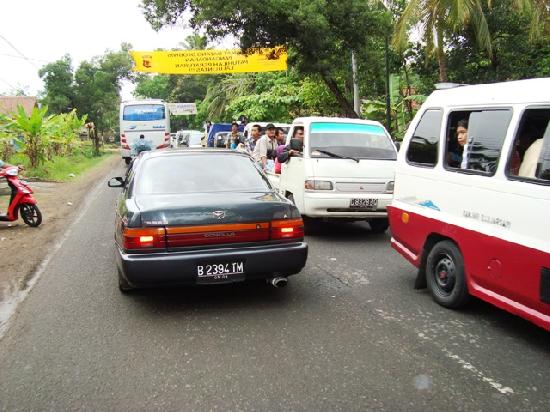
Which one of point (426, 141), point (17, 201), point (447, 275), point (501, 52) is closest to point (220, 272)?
point (447, 275)

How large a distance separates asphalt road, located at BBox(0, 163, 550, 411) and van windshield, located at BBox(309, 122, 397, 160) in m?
2.74

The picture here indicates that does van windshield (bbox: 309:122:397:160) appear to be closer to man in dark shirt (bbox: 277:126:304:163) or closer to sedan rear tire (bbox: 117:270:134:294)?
man in dark shirt (bbox: 277:126:304:163)

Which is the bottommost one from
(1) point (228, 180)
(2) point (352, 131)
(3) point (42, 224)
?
(3) point (42, 224)

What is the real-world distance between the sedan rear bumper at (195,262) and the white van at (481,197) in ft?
4.43

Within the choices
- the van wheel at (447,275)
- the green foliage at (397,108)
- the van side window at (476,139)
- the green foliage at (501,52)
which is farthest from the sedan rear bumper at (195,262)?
the green foliage at (397,108)

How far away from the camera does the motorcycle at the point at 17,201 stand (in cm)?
952

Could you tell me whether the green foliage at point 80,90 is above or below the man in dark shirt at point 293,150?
above

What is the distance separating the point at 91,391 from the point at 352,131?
6.25 meters

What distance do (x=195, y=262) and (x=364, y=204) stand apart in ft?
12.7

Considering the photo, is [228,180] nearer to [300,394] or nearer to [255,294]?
[255,294]

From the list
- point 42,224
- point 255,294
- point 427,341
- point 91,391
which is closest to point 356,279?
point 255,294

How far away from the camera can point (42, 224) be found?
10.2 metres

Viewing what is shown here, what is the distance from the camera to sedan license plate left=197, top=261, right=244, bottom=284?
4.62 m

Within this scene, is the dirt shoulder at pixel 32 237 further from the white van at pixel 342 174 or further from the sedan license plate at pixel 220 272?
the white van at pixel 342 174
